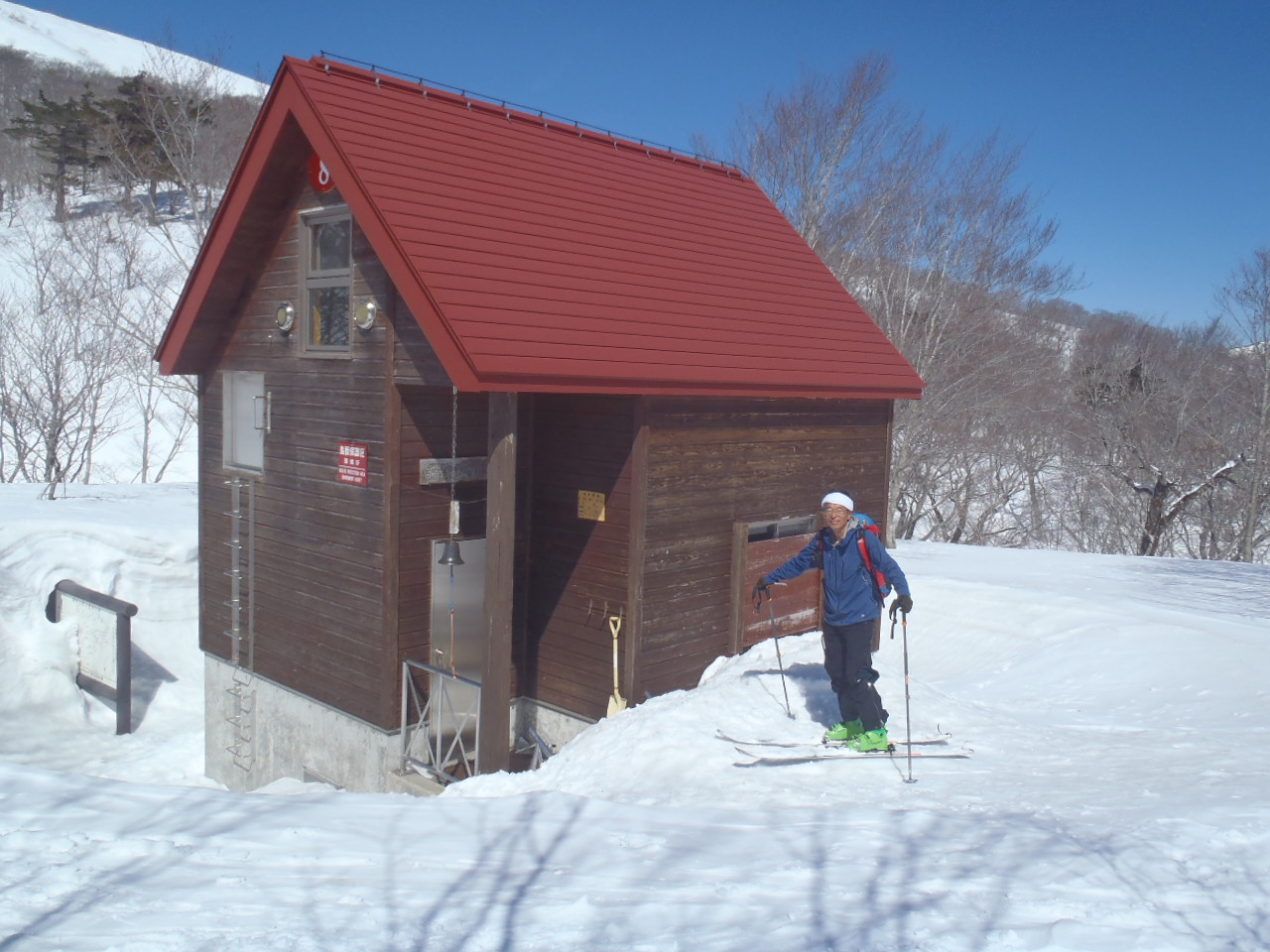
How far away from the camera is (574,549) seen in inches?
367

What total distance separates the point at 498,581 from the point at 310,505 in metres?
2.93

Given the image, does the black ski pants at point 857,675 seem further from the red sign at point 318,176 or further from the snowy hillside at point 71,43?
the snowy hillside at point 71,43

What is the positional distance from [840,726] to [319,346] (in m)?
6.00

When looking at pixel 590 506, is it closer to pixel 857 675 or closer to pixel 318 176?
pixel 857 675

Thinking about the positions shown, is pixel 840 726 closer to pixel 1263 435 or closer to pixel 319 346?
pixel 319 346

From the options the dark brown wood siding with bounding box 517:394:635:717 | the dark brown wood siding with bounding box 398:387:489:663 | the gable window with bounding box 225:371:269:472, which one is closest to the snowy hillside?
the gable window with bounding box 225:371:269:472

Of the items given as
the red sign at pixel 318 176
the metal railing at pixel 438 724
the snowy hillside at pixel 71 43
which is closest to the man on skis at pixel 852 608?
the metal railing at pixel 438 724

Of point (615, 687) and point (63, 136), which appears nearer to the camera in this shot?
point (615, 687)

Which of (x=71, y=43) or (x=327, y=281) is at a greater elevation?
(x=71, y=43)

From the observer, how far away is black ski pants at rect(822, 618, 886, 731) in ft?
23.2

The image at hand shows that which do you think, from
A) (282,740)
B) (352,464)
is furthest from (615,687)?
(282,740)

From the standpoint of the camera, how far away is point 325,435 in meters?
9.60

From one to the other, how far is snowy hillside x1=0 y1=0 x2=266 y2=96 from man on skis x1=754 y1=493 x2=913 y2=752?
72964 mm

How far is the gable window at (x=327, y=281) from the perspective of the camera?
9.25 m
